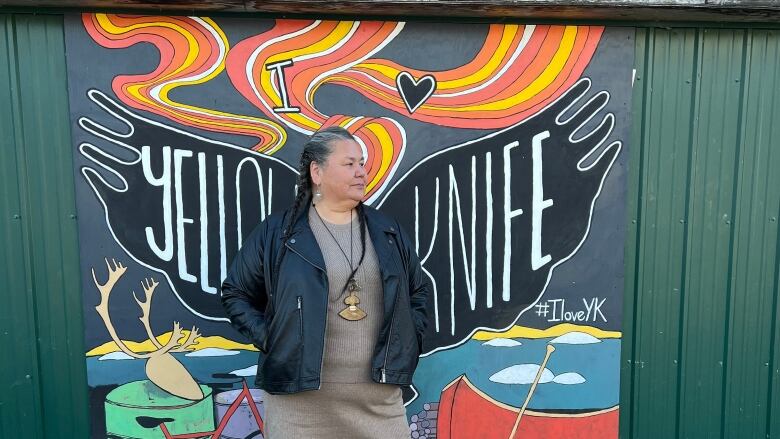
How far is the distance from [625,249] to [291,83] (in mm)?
1842

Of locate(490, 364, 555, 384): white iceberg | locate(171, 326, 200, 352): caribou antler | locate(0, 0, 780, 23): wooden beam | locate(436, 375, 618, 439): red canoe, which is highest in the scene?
locate(0, 0, 780, 23): wooden beam

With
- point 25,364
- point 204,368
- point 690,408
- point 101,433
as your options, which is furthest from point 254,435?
point 690,408

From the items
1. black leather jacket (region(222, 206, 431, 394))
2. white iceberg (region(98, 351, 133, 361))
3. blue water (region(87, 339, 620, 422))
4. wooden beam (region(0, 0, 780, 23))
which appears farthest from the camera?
blue water (region(87, 339, 620, 422))

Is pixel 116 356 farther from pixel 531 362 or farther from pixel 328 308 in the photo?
pixel 531 362

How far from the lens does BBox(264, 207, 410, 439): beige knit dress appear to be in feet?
7.18

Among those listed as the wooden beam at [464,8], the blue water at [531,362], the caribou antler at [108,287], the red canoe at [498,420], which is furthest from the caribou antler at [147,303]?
the red canoe at [498,420]

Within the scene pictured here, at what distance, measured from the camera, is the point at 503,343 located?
298 cm

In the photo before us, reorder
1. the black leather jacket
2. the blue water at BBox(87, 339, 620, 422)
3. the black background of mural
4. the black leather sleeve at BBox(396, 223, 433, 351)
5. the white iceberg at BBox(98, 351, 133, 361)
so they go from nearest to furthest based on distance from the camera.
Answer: the black leather jacket → the black leather sleeve at BBox(396, 223, 433, 351) → the black background of mural → the white iceberg at BBox(98, 351, 133, 361) → the blue water at BBox(87, 339, 620, 422)

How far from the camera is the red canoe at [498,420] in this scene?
300cm

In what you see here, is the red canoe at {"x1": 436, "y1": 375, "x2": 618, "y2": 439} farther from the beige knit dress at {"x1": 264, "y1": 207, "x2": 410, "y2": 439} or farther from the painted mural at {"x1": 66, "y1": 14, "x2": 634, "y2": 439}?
the beige knit dress at {"x1": 264, "y1": 207, "x2": 410, "y2": 439}

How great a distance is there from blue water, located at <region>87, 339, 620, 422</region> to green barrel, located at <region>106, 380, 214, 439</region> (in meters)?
0.18

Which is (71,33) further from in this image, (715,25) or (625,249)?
(715,25)

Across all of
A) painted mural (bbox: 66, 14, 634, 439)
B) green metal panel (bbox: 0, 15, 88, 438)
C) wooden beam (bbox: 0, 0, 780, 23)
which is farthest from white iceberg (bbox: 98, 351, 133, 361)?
wooden beam (bbox: 0, 0, 780, 23)

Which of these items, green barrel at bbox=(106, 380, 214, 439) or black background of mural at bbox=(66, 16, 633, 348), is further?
green barrel at bbox=(106, 380, 214, 439)
